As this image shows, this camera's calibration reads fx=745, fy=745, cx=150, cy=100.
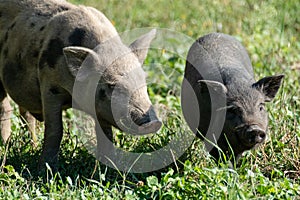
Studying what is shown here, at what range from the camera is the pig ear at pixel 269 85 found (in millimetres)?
6340

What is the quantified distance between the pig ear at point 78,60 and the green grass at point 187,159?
702 millimetres

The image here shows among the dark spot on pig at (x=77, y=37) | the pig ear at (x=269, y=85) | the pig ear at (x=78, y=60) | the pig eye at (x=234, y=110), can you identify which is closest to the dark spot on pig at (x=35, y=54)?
the dark spot on pig at (x=77, y=37)

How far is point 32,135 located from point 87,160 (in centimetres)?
75

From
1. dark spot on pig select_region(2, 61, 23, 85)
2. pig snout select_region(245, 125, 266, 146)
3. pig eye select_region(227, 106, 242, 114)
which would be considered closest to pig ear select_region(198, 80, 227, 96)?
pig eye select_region(227, 106, 242, 114)

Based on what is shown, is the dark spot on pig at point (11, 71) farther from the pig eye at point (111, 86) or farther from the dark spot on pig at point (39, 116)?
the pig eye at point (111, 86)

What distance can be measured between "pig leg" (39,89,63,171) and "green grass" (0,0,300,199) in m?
0.15

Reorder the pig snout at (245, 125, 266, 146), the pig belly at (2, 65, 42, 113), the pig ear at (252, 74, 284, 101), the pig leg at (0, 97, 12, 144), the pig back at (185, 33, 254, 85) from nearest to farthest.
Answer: the pig snout at (245, 125, 266, 146) → the pig ear at (252, 74, 284, 101) → the pig back at (185, 33, 254, 85) → the pig belly at (2, 65, 42, 113) → the pig leg at (0, 97, 12, 144)

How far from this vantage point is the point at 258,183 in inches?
226

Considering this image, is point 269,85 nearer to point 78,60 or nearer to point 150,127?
point 150,127

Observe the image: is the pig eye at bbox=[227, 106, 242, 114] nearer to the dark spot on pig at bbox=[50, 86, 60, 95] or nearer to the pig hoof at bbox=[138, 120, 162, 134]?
the pig hoof at bbox=[138, 120, 162, 134]

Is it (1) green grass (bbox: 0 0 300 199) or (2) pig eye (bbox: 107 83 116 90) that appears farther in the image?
(2) pig eye (bbox: 107 83 116 90)

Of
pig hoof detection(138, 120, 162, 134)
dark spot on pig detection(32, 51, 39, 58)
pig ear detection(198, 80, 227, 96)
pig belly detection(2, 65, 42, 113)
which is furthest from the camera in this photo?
pig belly detection(2, 65, 42, 113)

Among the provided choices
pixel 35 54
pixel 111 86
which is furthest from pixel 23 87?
pixel 111 86

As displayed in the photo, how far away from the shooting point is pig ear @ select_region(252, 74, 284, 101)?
634 cm
